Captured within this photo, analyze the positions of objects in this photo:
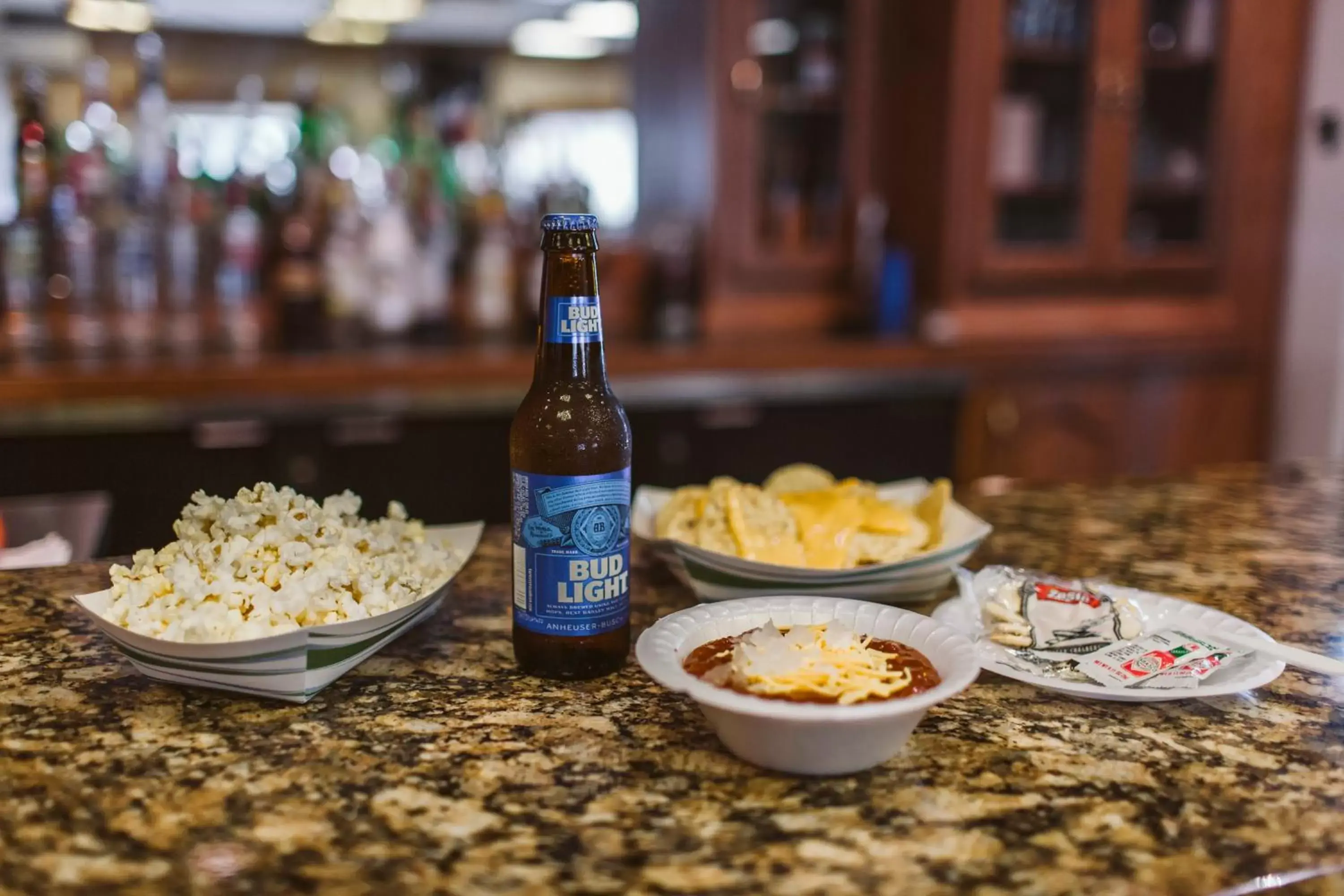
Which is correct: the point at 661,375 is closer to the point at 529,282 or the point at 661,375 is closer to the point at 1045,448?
the point at 529,282

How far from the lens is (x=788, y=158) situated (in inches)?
112

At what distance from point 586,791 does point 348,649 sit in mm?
210

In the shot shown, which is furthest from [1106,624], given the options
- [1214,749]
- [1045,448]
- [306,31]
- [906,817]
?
[306,31]

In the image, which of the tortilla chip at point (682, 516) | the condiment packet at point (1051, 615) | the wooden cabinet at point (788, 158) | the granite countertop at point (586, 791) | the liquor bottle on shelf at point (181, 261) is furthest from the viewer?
the wooden cabinet at point (788, 158)

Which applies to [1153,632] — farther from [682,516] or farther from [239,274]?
[239,274]

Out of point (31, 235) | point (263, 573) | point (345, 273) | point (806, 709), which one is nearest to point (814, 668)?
point (806, 709)

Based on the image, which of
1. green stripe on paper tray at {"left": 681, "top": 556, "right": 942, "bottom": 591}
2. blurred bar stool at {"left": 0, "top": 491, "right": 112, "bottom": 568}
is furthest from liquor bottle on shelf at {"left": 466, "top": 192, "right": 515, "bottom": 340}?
green stripe on paper tray at {"left": 681, "top": 556, "right": 942, "bottom": 591}

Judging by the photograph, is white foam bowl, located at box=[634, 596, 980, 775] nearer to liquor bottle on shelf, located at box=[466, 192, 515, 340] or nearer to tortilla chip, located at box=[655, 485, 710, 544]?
tortilla chip, located at box=[655, 485, 710, 544]

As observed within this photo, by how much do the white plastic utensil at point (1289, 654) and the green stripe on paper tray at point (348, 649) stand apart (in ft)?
2.00

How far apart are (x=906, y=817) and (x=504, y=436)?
1.72 metres

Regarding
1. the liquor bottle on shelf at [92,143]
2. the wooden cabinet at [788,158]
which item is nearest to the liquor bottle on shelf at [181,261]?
the liquor bottle on shelf at [92,143]

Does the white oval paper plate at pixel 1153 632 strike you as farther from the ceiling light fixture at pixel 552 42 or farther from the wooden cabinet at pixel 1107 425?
the ceiling light fixture at pixel 552 42

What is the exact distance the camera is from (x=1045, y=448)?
2762mm

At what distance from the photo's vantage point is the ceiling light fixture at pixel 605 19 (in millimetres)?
2805
